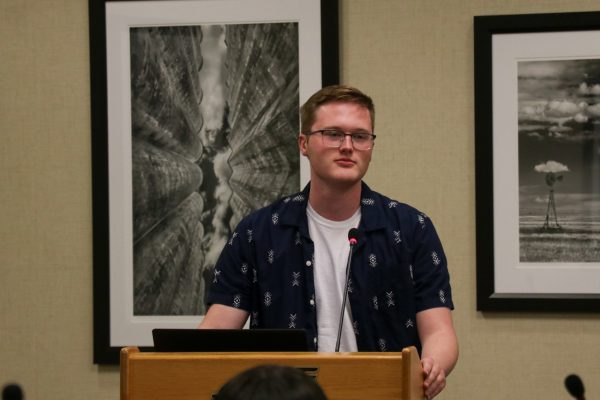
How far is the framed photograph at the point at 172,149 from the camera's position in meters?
3.41

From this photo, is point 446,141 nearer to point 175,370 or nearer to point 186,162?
point 186,162

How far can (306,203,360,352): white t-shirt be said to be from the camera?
2455 millimetres

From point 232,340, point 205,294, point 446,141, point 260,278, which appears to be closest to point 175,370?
point 232,340

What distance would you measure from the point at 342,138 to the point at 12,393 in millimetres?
1290

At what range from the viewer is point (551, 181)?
3.29 meters

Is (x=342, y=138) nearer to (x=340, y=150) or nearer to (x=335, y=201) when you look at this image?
(x=340, y=150)

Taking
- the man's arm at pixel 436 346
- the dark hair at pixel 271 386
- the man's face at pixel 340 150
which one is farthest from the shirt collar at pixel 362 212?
the dark hair at pixel 271 386

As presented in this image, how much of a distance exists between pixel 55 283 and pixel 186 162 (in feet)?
2.34

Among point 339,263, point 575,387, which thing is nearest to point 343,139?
point 339,263

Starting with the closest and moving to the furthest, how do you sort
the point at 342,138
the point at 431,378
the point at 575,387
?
the point at 575,387 < the point at 431,378 < the point at 342,138

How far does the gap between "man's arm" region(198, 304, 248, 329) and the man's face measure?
0.46m

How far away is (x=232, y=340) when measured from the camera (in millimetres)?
1959

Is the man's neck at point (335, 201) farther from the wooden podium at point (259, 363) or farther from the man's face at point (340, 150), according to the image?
the wooden podium at point (259, 363)

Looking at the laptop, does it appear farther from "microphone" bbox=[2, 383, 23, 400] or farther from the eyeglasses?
the eyeglasses
